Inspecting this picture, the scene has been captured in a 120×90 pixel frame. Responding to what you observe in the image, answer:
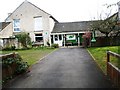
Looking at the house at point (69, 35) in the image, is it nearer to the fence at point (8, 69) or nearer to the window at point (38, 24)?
the window at point (38, 24)

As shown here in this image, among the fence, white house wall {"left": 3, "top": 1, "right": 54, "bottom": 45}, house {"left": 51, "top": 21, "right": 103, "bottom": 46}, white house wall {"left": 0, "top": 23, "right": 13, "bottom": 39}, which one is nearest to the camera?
the fence

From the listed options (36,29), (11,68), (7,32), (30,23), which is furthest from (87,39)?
(11,68)

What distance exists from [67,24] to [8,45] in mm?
13082

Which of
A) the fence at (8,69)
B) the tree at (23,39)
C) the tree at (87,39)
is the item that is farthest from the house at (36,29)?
the fence at (8,69)

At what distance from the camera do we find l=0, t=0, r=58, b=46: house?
43188 millimetres

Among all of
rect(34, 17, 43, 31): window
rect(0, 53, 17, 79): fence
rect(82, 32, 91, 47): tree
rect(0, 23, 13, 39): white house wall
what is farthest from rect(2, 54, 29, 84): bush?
rect(0, 23, 13, 39): white house wall

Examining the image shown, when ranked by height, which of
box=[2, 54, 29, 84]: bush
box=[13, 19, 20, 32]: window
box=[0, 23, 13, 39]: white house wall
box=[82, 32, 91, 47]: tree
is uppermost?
box=[13, 19, 20, 32]: window

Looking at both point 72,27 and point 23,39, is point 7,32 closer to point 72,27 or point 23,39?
point 23,39

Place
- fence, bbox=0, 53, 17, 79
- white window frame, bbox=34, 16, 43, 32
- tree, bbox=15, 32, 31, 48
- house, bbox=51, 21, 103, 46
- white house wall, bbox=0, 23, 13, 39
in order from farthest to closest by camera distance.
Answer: white house wall, bbox=0, 23, 13, 39, house, bbox=51, 21, 103, 46, white window frame, bbox=34, 16, 43, 32, tree, bbox=15, 32, 31, 48, fence, bbox=0, 53, 17, 79

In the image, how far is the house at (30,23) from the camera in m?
43.2

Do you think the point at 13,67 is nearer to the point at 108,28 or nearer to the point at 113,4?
the point at 113,4

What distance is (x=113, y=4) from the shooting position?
526 inches

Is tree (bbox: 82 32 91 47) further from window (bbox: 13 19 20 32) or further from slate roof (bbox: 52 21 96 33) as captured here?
window (bbox: 13 19 20 32)

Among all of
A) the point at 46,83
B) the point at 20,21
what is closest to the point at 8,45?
the point at 20,21
